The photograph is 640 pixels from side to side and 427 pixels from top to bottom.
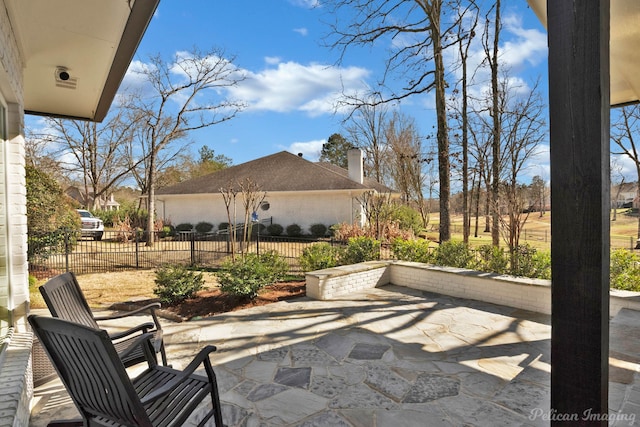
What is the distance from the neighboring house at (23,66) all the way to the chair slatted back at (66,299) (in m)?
0.36

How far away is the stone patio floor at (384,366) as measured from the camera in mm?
2756

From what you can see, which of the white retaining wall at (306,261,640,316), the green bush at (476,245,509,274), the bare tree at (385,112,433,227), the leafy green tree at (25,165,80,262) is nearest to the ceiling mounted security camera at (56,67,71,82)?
the white retaining wall at (306,261,640,316)

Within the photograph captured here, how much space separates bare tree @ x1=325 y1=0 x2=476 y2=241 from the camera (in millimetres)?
9836

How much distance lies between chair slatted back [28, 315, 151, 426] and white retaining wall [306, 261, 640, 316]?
4.32 m

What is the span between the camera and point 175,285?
19.7 ft

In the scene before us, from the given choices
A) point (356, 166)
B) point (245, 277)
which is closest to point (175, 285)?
point (245, 277)

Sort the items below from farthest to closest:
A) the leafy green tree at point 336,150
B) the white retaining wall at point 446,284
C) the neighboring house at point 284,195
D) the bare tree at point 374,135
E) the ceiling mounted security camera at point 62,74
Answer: the leafy green tree at point 336,150
the bare tree at point 374,135
the neighboring house at point 284,195
the white retaining wall at point 446,284
the ceiling mounted security camera at point 62,74

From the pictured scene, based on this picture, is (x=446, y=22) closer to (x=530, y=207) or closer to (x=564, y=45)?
(x=530, y=207)

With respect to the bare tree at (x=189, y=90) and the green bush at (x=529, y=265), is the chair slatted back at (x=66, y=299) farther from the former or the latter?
the bare tree at (x=189, y=90)

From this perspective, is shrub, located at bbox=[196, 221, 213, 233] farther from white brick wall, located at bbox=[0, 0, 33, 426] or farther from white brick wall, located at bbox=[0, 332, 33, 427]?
white brick wall, located at bbox=[0, 332, 33, 427]

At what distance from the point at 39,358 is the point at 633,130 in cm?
2118

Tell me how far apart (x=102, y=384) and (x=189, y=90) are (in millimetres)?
18828

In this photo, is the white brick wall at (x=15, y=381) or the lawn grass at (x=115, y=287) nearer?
the white brick wall at (x=15, y=381)

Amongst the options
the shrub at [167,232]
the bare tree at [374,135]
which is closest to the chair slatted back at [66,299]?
the shrub at [167,232]
